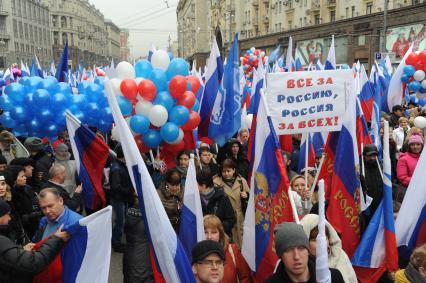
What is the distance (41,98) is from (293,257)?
249 inches

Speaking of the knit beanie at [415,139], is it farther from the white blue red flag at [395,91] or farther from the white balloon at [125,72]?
the white blue red flag at [395,91]

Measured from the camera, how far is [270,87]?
4.44 meters

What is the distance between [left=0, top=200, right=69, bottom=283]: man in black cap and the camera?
2.86m

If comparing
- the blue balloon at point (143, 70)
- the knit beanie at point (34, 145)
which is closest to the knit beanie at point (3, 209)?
the blue balloon at point (143, 70)

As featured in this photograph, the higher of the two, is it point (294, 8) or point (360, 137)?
point (294, 8)

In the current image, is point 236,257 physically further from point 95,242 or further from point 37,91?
point 37,91

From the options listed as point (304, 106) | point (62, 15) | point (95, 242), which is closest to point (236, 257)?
point (95, 242)

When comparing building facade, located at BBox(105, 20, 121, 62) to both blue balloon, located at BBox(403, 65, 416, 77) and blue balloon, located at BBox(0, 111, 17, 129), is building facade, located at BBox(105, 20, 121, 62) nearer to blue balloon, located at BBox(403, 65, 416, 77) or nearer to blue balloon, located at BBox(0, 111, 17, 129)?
blue balloon, located at BBox(403, 65, 416, 77)

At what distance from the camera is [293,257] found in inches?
102

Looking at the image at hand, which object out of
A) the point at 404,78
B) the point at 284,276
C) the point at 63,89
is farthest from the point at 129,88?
the point at 404,78

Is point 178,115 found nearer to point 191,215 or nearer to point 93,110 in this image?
point 191,215

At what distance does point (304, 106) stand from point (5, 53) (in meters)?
60.2

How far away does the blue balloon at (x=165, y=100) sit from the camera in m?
5.86

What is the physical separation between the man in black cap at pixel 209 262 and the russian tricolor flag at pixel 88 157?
234 cm
